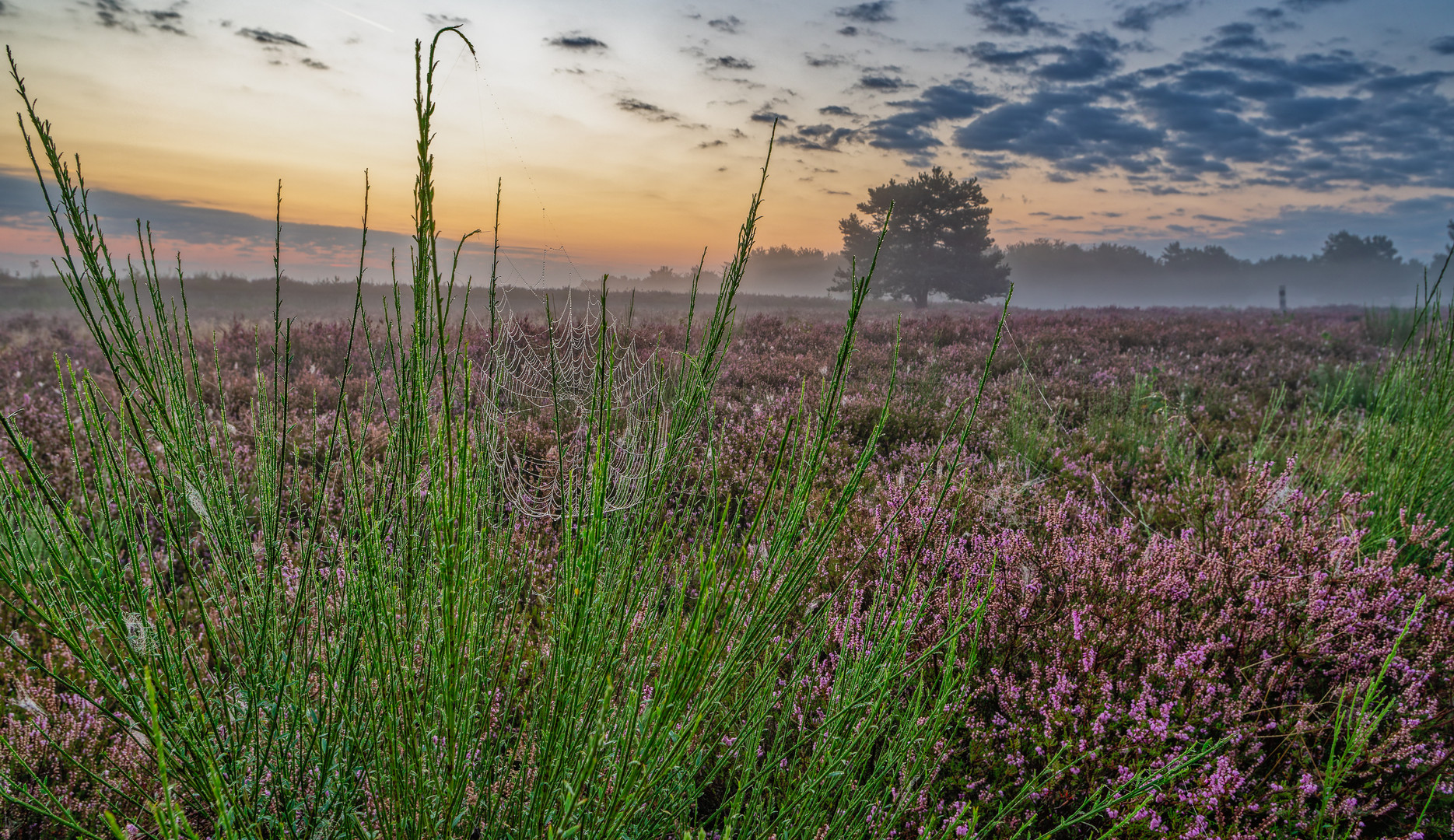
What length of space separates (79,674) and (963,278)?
39.9 meters

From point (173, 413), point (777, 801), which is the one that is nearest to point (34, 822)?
point (173, 413)

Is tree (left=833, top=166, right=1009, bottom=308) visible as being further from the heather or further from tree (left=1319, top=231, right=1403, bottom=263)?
tree (left=1319, top=231, right=1403, bottom=263)

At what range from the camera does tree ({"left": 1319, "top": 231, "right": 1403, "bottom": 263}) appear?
100 m

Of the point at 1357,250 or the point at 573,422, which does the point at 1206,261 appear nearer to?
the point at 1357,250

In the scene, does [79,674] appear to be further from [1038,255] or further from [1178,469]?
[1038,255]

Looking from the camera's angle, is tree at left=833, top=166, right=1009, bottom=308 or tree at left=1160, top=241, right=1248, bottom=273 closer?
tree at left=833, top=166, right=1009, bottom=308

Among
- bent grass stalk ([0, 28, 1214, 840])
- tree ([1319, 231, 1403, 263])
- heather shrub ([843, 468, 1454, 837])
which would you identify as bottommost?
heather shrub ([843, 468, 1454, 837])

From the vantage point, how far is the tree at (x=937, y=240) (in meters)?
35.1

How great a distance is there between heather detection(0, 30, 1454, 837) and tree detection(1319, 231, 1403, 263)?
456 ft

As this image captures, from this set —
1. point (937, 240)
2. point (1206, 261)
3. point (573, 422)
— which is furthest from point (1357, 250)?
point (573, 422)

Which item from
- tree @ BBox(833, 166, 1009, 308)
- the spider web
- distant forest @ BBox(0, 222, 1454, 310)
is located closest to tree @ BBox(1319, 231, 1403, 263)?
distant forest @ BBox(0, 222, 1454, 310)

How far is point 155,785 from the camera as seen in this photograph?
1.96 m

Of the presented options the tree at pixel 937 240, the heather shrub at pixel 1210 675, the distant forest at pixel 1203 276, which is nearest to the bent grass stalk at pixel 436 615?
the heather shrub at pixel 1210 675

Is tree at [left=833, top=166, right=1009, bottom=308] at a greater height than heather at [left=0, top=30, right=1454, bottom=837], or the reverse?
tree at [left=833, top=166, right=1009, bottom=308]
